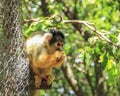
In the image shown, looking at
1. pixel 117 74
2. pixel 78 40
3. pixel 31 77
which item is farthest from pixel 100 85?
pixel 31 77

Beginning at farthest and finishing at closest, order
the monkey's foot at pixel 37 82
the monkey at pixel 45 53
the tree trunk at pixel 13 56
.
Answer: the monkey at pixel 45 53 → the monkey's foot at pixel 37 82 → the tree trunk at pixel 13 56

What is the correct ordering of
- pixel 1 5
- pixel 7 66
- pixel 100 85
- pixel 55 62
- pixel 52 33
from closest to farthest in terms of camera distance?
pixel 7 66, pixel 1 5, pixel 55 62, pixel 52 33, pixel 100 85

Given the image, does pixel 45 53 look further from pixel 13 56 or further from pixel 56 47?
pixel 13 56

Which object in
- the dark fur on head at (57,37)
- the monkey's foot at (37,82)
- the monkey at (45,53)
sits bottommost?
the monkey's foot at (37,82)

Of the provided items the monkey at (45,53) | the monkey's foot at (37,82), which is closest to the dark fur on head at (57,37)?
the monkey at (45,53)

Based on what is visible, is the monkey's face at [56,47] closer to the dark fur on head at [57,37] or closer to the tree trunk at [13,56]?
the dark fur on head at [57,37]

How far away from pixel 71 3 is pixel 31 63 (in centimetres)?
501

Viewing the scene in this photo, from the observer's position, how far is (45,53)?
13.6 ft

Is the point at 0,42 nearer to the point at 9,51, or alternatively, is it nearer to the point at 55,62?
the point at 9,51

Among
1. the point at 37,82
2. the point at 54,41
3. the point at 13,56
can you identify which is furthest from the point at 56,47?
the point at 13,56

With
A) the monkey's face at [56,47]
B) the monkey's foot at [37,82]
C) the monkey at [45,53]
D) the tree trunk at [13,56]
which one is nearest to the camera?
the tree trunk at [13,56]

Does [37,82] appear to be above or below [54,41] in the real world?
below

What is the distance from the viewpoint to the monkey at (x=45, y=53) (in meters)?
3.97

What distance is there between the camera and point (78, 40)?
9.41 metres
